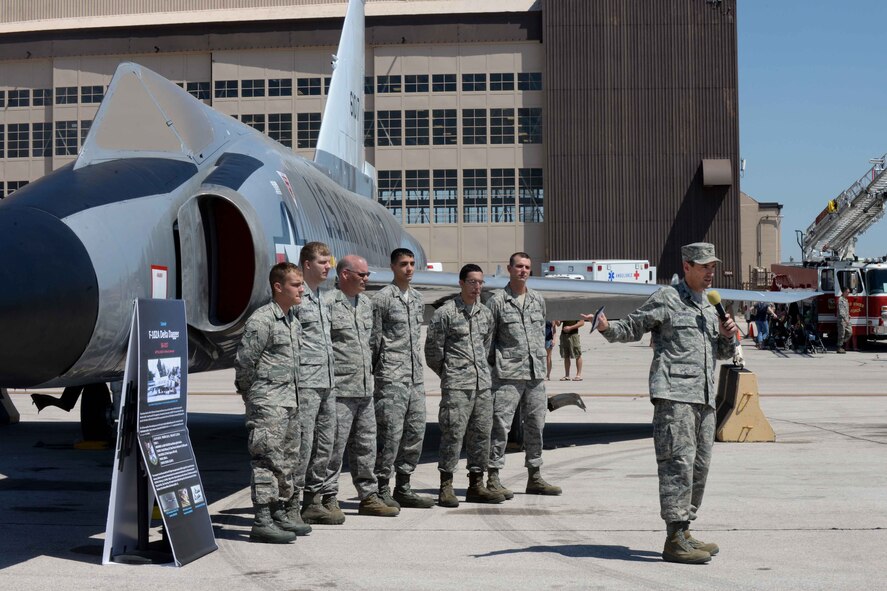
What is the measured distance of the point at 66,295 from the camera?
20.2 feet

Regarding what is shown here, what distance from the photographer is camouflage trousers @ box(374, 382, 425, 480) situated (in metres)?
8.63

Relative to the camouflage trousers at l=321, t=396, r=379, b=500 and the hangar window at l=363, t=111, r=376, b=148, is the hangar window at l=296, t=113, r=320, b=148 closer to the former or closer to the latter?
the hangar window at l=363, t=111, r=376, b=148

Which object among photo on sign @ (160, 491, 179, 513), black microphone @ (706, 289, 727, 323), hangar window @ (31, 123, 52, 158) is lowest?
photo on sign @ (160, 491, 179, 513)

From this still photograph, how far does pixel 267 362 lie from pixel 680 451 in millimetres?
2858

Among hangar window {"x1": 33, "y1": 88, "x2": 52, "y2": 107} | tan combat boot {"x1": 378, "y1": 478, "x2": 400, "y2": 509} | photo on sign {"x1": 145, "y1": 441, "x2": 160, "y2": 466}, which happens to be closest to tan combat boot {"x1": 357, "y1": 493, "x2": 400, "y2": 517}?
tan combat boot {"x1": 378, "y1": 478, "x2": 400, "y2": 509}

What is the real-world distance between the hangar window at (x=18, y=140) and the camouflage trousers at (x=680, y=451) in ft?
184

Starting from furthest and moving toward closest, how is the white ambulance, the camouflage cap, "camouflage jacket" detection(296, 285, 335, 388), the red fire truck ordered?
the white ambulance
the red fire truck
"camouflage jacket" detection(296, 285, 335, 388)
the camouflage cap

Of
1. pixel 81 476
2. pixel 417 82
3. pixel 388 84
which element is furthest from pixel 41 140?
pixel 81 476

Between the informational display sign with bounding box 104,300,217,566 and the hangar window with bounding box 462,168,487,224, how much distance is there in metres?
49.3

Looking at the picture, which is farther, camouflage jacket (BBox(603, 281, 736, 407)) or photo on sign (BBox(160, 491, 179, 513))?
camouflage jacket (BBox(603, 281, 736, 407))

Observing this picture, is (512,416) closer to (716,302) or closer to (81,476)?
(716,302)

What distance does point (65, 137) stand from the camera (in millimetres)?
56594

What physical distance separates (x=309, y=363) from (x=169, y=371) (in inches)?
40.8

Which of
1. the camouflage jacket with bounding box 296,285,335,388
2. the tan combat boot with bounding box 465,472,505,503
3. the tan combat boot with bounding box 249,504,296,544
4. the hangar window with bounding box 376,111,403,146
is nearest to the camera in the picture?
the tan combat boot with bounding box 249,504,296,544
